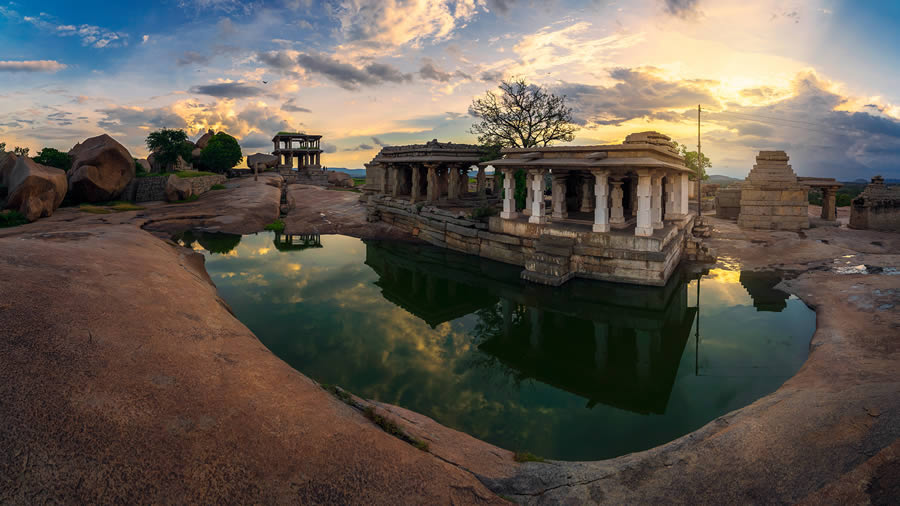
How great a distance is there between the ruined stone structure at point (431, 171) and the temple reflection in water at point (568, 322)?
334 inches

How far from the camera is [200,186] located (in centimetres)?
3231

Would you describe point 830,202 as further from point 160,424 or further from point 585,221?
point 160,424

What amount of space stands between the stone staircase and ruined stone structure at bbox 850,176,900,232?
19.4 meters

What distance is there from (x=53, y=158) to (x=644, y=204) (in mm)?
35168

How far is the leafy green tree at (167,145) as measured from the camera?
A: 36.0 meters

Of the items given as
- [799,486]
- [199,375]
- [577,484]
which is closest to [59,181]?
[199,375]

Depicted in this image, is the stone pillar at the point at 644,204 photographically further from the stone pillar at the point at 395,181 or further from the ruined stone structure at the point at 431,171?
the stone pillar at the point at 395,181

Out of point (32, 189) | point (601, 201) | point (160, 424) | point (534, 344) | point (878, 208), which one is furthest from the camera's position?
point (878, 208)

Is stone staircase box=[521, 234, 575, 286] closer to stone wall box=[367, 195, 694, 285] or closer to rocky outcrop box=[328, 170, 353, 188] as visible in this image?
stone wall box=[367, 195, 694, 285]

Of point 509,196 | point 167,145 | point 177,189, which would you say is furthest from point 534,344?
point 167,145

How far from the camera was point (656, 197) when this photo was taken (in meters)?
17.2

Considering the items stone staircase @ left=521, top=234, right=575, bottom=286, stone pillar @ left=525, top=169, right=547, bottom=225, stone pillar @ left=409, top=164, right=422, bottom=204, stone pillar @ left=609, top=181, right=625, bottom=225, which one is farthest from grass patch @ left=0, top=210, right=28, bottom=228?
stone pillar @ left=609, top=181, right=625, bottom=225

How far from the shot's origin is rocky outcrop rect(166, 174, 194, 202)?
→ 28359mm

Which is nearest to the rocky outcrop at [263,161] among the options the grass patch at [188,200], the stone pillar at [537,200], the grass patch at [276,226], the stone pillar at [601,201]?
the grass patch at [188,200]
